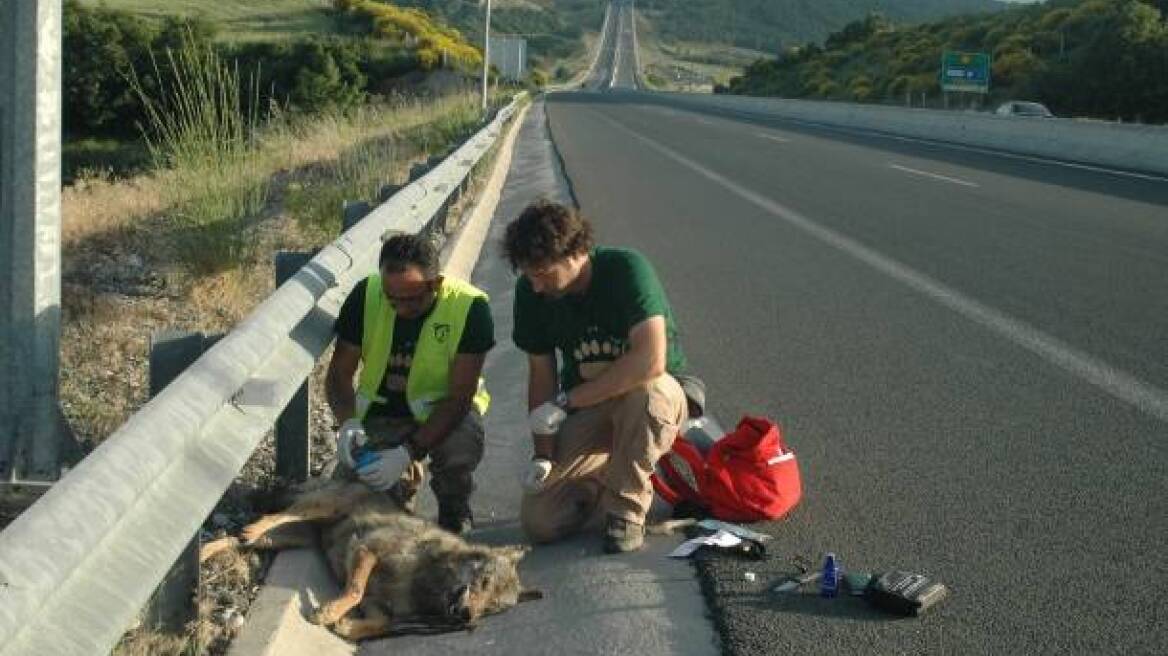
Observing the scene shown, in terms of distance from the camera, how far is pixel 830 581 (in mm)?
4555

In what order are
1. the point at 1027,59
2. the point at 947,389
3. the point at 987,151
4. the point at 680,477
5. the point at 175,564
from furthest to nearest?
the point at 1027,59 < the point at 987,151 < the point at 947,389 < the point at 680,477 < the point at 175,564

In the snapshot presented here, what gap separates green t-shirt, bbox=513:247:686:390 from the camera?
5.29 meters

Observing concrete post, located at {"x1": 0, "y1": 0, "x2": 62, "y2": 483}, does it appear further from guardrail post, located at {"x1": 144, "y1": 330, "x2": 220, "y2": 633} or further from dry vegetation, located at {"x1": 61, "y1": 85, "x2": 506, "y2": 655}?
dry vegetation, located at {"x1": 61, "y1": 85, "x2": 506, "y2": 655}

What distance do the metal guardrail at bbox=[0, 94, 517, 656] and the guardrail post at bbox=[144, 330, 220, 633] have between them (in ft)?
0.50

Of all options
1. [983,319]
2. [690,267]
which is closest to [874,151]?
[690,267]

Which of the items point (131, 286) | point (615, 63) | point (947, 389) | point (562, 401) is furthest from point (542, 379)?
point (615, 63)

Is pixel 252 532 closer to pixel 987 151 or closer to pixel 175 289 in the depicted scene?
pixel 175 289

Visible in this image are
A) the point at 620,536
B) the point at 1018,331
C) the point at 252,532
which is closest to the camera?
the point at 252,532

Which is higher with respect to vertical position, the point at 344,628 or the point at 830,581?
the point at 830,581

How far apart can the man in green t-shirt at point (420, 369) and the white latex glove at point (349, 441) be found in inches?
5.0

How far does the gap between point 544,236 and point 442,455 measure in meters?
0.96

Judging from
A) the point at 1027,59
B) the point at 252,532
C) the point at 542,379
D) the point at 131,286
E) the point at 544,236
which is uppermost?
the point at 1027,59

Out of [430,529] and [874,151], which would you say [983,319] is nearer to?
[430,529]

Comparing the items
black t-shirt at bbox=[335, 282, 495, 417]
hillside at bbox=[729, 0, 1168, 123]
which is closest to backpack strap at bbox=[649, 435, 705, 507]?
black t-shirt at bbox=[335, 282, 495, 417]
